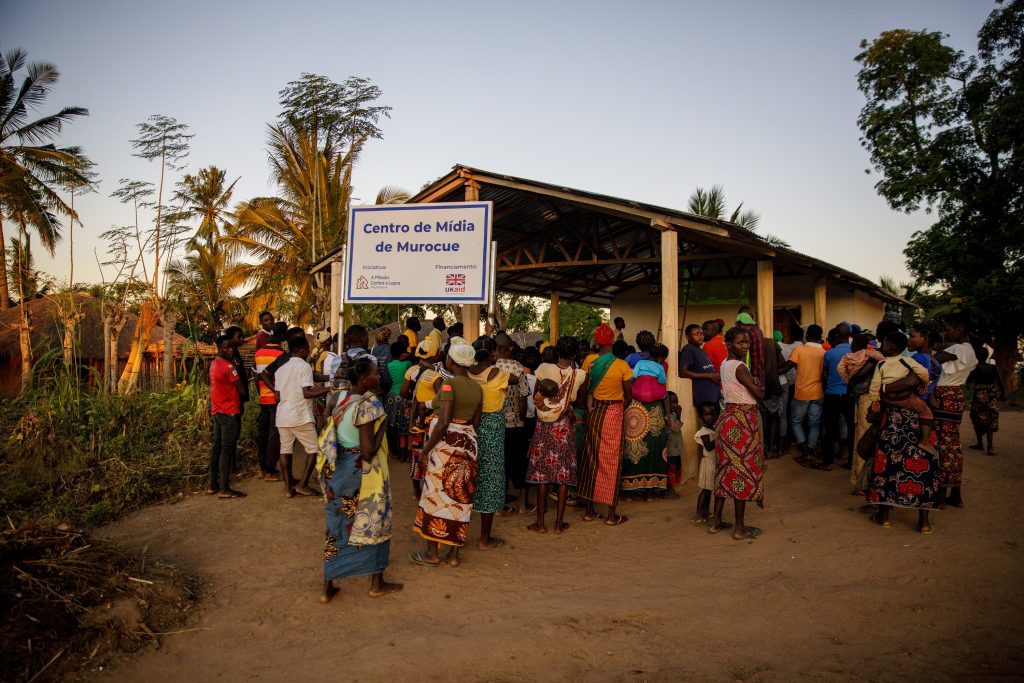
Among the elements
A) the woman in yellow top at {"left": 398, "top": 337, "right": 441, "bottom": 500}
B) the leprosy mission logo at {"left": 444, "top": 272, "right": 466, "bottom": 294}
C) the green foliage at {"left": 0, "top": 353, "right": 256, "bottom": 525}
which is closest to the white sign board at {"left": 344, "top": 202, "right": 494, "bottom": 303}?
the leprosy mission logo at {"left": 444, "top": 272, "right": 466, "bottom": 294}

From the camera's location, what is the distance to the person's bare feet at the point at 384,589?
4.49 metres

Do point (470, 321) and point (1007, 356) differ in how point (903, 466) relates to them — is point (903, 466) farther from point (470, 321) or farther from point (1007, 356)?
point (1007, 356)

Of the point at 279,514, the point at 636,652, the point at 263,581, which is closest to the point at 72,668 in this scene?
the point at 263,581

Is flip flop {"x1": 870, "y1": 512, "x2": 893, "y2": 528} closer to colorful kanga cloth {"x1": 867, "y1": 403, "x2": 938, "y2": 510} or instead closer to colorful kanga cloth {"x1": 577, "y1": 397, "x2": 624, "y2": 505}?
colorful kanga cloth {"x1": 867, "y1": 403, "x2": 938, "y2": 510}

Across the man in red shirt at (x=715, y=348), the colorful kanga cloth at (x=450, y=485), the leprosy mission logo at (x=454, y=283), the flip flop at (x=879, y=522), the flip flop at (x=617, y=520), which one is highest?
the leprosy mission logo at (x=454, y=283)

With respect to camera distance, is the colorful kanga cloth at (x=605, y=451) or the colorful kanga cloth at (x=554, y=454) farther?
the colorful kanga cloth at (x=605, y=451)

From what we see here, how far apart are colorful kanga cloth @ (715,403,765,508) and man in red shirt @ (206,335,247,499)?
4.87 meters

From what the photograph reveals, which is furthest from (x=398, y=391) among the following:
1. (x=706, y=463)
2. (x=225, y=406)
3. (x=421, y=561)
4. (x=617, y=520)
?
(x=706, y=463)

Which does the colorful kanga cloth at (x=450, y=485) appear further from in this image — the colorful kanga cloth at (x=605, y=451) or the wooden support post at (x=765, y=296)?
the wooden support post at (x=765, y=296)

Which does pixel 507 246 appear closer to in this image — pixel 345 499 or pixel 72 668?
pixel 345 499

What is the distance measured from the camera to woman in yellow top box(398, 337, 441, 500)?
5.61 metres

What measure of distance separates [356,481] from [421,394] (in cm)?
144

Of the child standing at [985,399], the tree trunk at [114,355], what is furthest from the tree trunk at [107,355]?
the child standing at [985,399]

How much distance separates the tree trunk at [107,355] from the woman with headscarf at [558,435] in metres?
5.68
